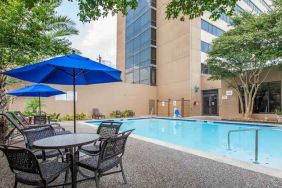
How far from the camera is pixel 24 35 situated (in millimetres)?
6562

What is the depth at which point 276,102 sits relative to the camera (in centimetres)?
1488

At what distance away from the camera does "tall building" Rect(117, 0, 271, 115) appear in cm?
1966

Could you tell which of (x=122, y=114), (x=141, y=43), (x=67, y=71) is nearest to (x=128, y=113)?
(x=122, y=114)

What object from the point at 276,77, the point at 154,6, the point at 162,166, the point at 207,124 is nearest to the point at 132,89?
the point at 207,124

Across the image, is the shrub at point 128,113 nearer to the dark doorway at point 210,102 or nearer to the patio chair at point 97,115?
the patio chair at point 97,115

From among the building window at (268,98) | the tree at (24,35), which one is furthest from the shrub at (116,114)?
the tree at (24,35)

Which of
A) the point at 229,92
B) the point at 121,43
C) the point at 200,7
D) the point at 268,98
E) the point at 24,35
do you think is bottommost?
the point at 268,98

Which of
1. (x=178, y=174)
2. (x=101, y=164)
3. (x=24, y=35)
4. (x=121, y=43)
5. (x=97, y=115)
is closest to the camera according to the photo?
(x=101, y=164)

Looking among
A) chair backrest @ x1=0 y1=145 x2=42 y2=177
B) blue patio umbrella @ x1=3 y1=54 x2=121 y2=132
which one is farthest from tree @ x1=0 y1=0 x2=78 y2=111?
chair backrest @ x1=0 y1=145 x2=42 y2=177

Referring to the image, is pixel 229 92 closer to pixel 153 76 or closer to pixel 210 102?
pixel 210 102

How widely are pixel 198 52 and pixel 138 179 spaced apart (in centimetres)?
1825

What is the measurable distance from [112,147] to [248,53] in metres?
12.4

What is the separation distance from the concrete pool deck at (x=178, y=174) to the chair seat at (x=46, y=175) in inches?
21.3

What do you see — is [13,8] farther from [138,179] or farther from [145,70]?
[145,70]
